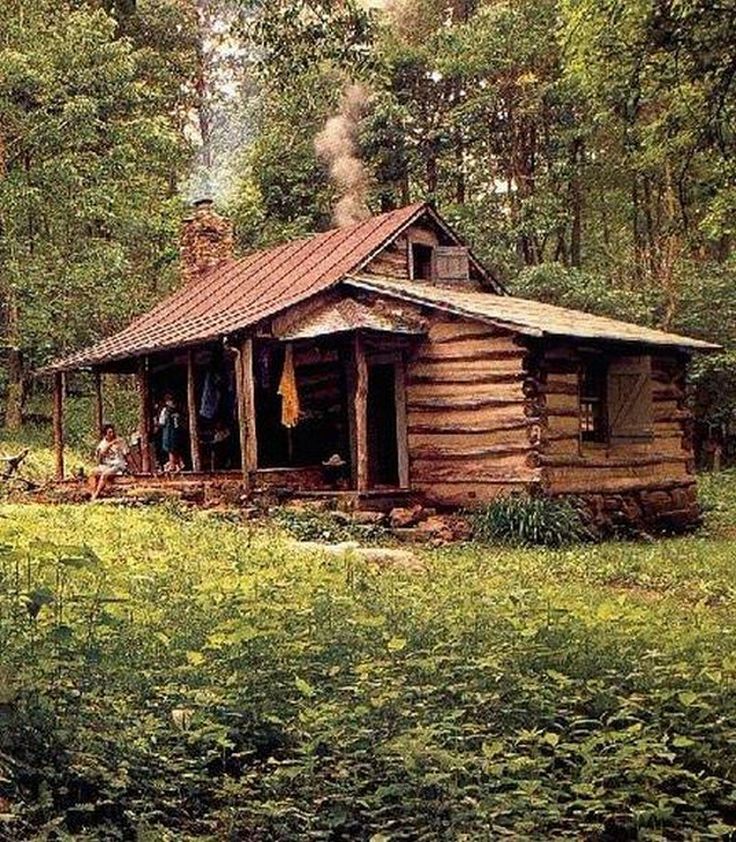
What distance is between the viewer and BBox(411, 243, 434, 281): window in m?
23.7

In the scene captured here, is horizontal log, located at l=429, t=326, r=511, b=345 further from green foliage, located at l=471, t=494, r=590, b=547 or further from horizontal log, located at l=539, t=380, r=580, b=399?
green foliage, located at l=471, t=494, r=590, b=547

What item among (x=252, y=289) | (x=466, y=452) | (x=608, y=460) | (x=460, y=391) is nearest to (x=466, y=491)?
(x=466, y=452)

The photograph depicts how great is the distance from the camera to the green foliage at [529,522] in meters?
16.6

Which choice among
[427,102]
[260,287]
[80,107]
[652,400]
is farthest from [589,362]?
[427,102]

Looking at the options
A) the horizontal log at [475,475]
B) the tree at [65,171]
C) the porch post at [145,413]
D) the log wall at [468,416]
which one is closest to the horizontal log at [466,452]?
the log wall at [468,416]

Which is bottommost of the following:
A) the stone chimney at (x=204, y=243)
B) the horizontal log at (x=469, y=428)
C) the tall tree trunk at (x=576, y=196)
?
the horizontal log at (x=469, y=428)

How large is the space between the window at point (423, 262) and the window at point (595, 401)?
511 cm

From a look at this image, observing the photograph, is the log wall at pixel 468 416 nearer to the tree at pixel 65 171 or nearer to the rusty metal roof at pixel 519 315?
the rusty metal roof at pixel 519 315

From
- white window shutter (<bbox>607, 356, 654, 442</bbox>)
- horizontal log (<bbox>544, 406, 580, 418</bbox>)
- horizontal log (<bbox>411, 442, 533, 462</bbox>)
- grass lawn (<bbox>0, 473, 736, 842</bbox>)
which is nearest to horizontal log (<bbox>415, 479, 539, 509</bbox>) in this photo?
horizontal log (<bbox>411, 442, 533, 462</bbox>)

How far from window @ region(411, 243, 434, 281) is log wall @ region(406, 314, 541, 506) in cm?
475

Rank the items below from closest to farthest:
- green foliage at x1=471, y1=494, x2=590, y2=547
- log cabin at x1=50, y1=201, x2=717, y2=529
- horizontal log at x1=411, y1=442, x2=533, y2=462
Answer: green foliage at x1=471, y1=494, x2=590, y2=547, horizontal log at x1=411, y1=442, x2=533, y2=462, log cabin at x1=50, y1=201, x2=717, y2=529

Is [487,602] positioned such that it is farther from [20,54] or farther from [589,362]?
[20,54]

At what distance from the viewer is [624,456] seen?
778 inches

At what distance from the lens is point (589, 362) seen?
779 inches
